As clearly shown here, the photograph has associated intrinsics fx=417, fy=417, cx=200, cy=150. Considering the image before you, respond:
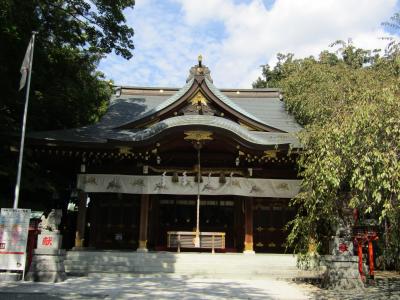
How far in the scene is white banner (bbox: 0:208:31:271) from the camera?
8.77 m

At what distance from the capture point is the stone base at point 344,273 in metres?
8.89

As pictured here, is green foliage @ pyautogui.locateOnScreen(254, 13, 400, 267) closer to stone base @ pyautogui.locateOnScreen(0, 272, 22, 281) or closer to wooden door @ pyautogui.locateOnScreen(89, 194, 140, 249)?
stone base @ pyautogui.locateOnScreen(0, 272, 22, 281)

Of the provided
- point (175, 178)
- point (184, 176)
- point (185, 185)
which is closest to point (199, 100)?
point (184, 176)

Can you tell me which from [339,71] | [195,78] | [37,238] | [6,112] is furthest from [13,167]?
[339,71]

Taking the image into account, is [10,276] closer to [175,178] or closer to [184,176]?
[175,178]

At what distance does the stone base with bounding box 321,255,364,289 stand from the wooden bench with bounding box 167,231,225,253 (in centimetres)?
496

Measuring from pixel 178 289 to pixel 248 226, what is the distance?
5.04 metres

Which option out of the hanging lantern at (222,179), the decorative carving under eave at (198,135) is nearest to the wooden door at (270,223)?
the hanging lantern at (222,179)

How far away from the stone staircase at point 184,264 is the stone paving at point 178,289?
3.12 feet

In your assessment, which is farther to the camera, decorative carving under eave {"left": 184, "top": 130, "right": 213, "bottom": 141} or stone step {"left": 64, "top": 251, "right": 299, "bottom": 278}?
decorative carving under eave {"left": 184, "top": 130, "right": 213, "bottom": 141}

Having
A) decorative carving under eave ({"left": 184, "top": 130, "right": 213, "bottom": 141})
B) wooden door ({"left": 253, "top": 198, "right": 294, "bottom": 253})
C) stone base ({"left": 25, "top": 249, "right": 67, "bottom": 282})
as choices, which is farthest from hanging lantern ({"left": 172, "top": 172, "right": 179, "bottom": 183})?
stone base ({"left": 25, "top": 249, "right": 67, "bottom": 282})

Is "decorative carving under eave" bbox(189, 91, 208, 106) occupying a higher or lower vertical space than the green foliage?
higher

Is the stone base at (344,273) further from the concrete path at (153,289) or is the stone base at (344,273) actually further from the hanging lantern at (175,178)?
the hanging lantern at (175,178)

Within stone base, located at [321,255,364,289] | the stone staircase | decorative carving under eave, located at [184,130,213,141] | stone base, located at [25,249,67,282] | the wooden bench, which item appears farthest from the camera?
the wooden bench
